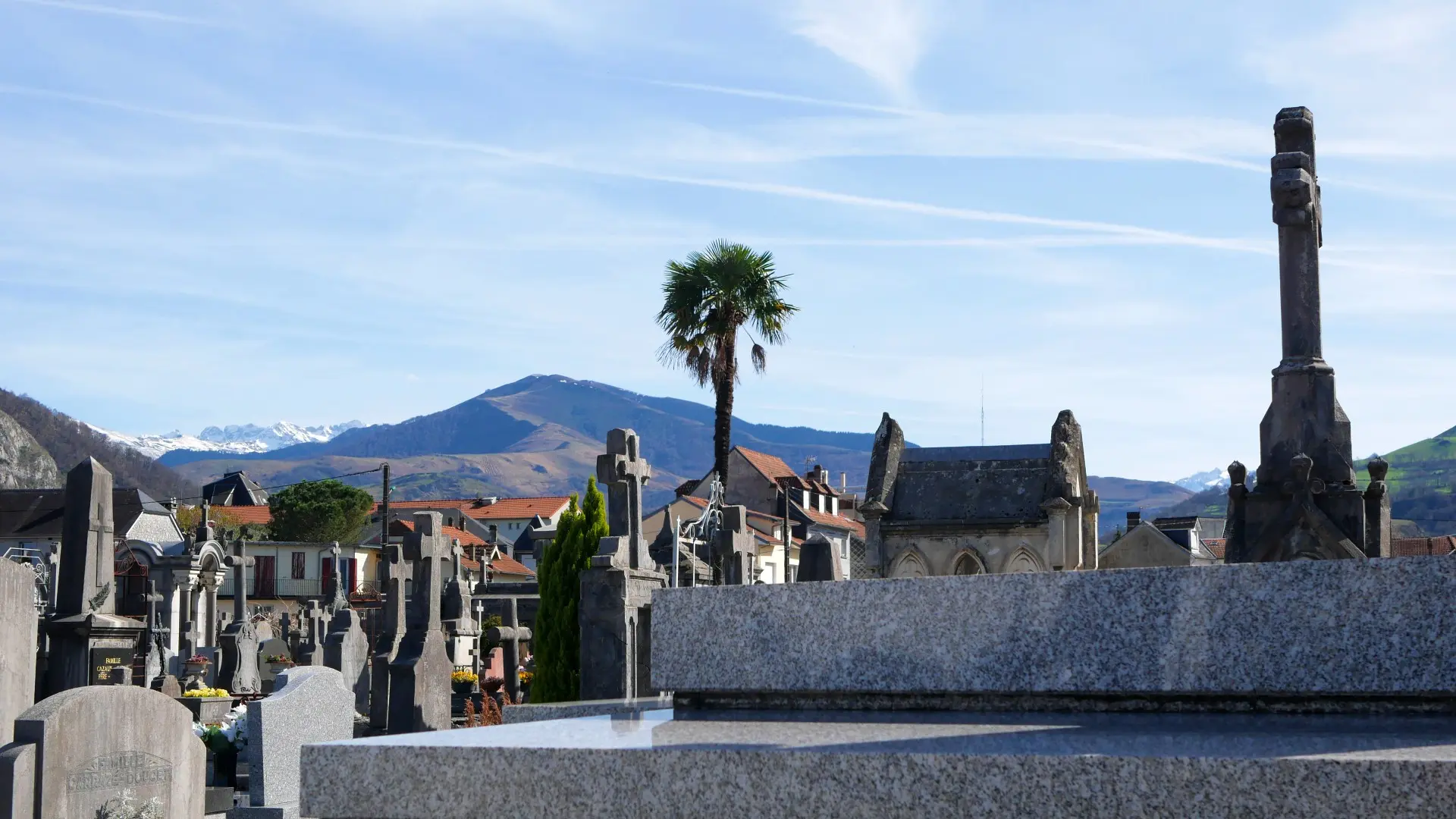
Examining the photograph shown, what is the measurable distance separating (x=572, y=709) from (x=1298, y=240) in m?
12.3

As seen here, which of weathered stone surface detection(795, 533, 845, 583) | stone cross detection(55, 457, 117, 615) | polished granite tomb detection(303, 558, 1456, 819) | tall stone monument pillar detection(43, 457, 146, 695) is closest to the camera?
polished granite tomb detection(303, 558, 1456, 819)

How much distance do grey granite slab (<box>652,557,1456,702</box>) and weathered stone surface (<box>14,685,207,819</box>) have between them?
5.85m

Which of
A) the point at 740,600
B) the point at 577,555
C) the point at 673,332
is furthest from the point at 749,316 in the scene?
the point at 740,600

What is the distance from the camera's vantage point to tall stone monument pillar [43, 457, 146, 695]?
43.9ft

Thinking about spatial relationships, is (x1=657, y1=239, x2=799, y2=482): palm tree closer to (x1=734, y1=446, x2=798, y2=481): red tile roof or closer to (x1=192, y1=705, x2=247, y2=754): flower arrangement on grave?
(x1=192, y1=705, x2=247, y2=754): flower arrangement on grave

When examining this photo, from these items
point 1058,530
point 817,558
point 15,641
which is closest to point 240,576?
point 1058,530

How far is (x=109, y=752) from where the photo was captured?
950 cm

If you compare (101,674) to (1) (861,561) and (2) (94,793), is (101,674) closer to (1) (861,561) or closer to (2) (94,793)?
(2) (94,793)

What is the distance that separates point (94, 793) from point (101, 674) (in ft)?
16.1

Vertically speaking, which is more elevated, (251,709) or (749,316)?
(749,316)

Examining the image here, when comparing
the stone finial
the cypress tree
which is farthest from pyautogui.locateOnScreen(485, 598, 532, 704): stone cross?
the stone finial

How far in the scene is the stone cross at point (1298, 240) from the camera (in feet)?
50.1

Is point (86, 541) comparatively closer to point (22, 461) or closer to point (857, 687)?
point (857, 687)

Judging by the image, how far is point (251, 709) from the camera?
474 inches
